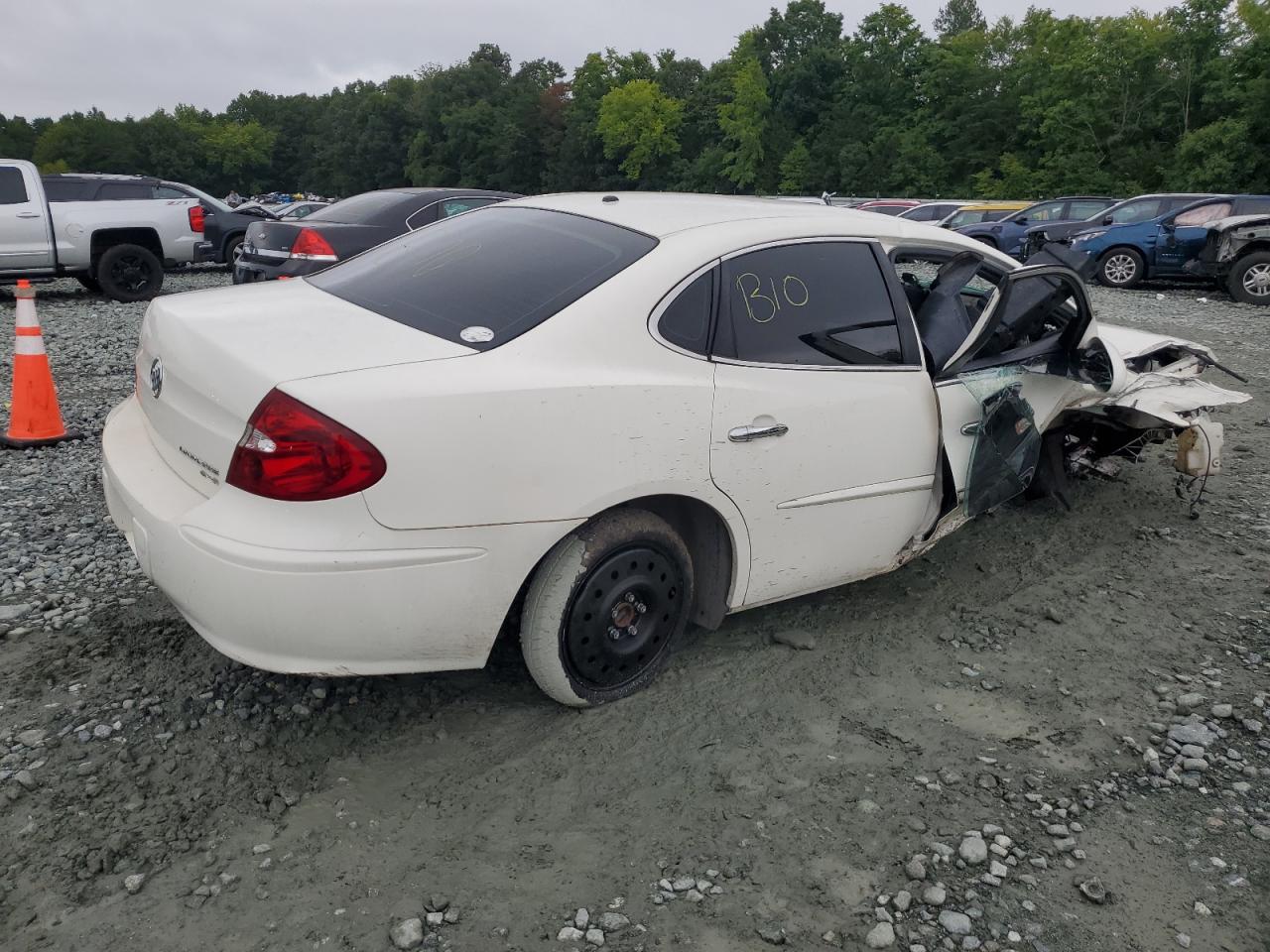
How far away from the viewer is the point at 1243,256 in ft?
44.4

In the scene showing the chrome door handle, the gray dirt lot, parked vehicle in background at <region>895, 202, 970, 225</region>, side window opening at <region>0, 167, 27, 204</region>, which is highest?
side window opening at <region>0, 167, 27, 204</region>

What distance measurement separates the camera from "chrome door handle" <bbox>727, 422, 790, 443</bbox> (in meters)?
3.02

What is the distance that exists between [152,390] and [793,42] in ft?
251

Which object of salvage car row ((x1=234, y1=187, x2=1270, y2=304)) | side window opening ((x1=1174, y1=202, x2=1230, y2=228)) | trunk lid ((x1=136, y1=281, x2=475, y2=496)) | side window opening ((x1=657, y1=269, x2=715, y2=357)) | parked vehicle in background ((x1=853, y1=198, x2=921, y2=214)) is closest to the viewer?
trunk lid ((x1=136, y1=281, x2=475, y2=496))

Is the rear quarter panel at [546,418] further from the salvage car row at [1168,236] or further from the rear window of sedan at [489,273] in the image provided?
the salvage car row at [1168,236]

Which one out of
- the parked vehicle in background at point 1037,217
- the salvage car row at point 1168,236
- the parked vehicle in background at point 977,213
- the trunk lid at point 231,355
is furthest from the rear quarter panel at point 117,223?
the parked vehicle in background at point 977,213

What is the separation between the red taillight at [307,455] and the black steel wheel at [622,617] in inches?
29.6

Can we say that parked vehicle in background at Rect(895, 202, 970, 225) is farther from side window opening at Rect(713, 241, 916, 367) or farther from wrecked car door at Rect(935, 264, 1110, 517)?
side window opening at Rect(713, 241, 916, 367)

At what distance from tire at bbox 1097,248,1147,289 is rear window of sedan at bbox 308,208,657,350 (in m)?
14.5

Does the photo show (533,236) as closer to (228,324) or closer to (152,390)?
(228,324)

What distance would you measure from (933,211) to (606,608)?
22.4 metres

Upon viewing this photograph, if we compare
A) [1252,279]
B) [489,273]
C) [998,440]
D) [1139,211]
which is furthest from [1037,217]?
[489,273]

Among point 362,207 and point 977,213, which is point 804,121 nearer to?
point 977,213

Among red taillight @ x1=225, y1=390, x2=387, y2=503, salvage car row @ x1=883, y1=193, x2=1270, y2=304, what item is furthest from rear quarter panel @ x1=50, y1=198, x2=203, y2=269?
red taillight @ x1=225, y1=390, x2=387, y2=503
